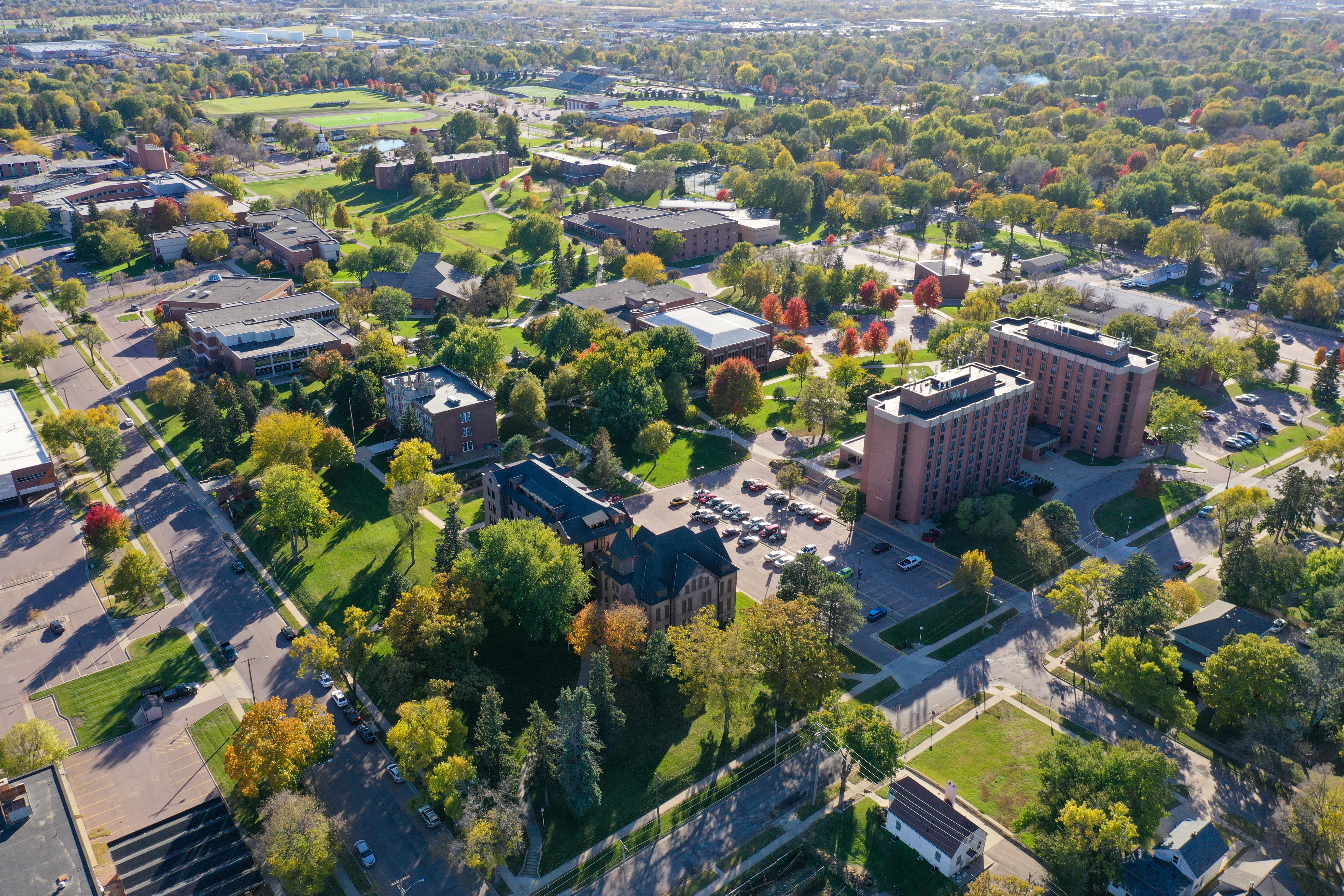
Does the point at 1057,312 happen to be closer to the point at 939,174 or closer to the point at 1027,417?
the point at 1027,417

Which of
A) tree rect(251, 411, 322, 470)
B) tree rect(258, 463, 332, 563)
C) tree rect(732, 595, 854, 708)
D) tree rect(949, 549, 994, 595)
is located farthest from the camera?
tree rect(251, 411, 322, 470)

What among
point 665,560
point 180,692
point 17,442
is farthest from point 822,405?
point 17,442

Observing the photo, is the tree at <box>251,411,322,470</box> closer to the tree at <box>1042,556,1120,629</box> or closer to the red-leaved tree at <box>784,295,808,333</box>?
the red-leaved tree at <box>784,295,808,333</box>

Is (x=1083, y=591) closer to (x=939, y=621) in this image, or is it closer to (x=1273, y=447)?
(x=939, y=621)

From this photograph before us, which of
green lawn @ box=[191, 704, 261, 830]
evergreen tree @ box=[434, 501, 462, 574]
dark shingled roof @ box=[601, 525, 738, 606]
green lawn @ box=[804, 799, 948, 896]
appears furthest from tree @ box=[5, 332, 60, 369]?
green lawn @ box=[804, 799, 948, 896]

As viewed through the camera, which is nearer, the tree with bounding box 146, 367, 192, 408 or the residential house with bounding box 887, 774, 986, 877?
the residential house with bounding box 887, 774, 986, 877

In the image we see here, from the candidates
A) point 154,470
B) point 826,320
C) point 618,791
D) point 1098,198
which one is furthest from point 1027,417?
point 1098,198

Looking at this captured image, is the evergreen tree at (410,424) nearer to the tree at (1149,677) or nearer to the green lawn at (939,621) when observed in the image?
the green lawn at (939,621)

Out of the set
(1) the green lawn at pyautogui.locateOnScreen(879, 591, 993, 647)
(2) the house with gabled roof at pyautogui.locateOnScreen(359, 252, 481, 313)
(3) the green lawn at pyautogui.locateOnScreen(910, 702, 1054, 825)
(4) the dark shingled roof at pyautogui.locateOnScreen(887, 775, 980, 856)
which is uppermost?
(2) the house with gabled roof at pyautogui.locateOnScreen(359, 252, 481, 313)
